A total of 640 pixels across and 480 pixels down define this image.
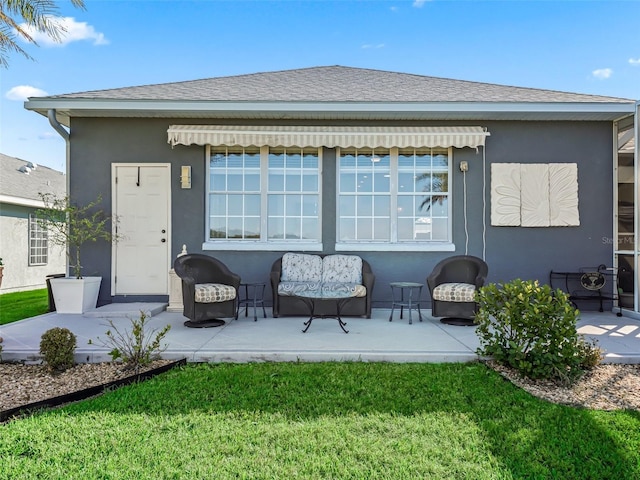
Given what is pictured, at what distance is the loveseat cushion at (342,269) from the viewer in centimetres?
770

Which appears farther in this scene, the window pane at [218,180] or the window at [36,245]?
the window at [36,245]

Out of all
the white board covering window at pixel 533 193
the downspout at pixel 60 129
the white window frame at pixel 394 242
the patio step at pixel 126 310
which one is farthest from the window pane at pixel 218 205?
the white board covering window at pixel 533 193

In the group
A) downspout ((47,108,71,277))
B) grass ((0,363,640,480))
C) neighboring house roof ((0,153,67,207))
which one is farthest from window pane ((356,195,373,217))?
neighboring house roof ((0,153,67,207))

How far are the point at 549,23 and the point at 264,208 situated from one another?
30.8ft

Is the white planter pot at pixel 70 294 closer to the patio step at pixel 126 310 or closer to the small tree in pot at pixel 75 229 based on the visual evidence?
the small tree in pot at pixel 75 229

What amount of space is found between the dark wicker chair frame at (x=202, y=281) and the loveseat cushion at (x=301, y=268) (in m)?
1.04

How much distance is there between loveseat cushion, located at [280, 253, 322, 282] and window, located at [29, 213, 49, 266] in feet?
36.6

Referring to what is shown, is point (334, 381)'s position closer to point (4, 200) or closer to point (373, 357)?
point (373, 357)

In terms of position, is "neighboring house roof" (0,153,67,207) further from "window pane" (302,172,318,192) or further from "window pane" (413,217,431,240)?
"window pane" (413,217,431,240)

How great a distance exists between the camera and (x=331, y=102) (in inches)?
298

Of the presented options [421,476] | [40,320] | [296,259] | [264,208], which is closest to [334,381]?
[421,476]

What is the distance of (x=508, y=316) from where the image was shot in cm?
451

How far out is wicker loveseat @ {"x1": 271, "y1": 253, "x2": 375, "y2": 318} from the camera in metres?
7.22

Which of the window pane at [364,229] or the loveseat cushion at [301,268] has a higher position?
the window pane at [364,229]
